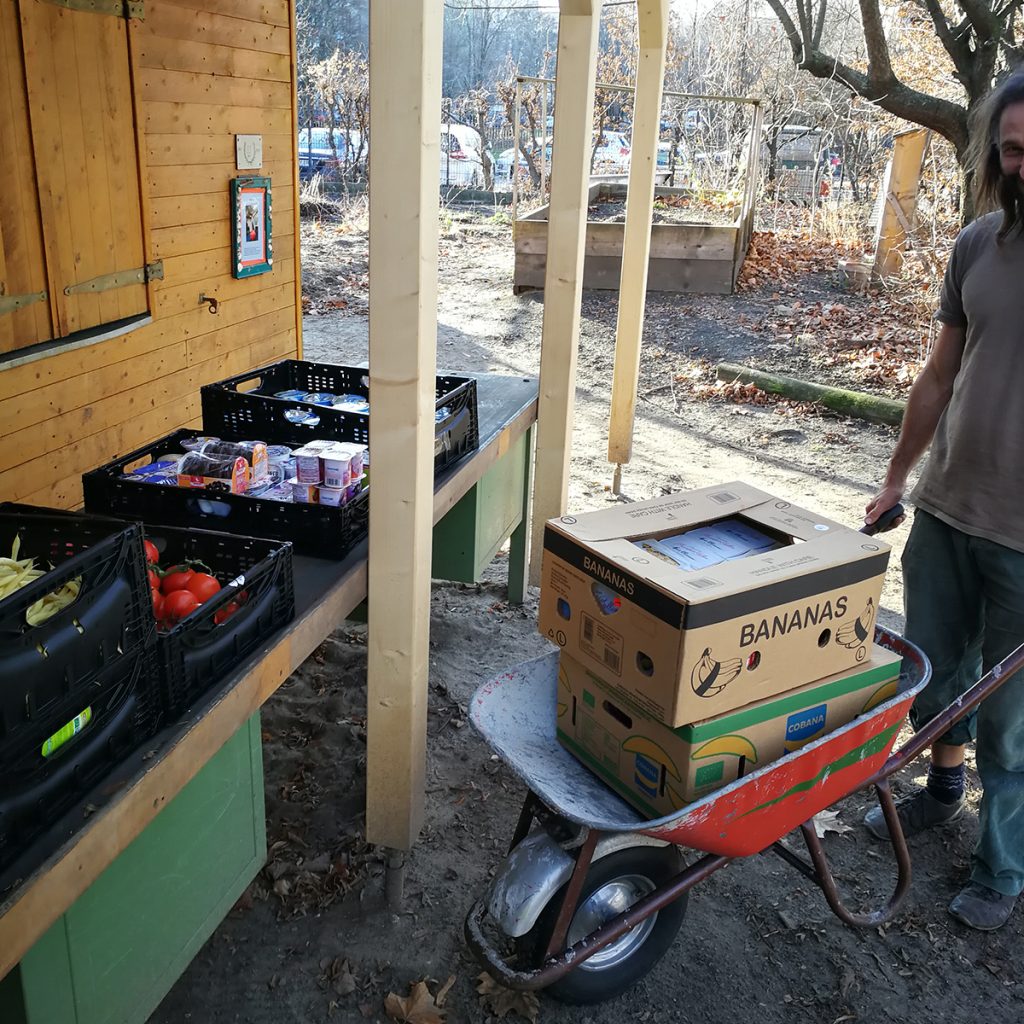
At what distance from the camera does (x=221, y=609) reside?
2201 mm

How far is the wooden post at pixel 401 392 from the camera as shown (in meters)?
2.16

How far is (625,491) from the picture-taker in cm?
630

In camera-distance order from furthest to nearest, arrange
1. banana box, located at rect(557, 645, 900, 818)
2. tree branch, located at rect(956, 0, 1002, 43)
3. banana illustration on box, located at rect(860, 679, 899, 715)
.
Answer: tree branch, located at rect(956, 0, 1002, 43), banana illustration on box, located at rect(860, 679, 899, 715), banana box, located at rect(557, 645, 900, 818)

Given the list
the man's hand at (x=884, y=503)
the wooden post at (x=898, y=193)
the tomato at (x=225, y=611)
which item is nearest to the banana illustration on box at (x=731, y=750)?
the man's hand at (x=884, y=503)

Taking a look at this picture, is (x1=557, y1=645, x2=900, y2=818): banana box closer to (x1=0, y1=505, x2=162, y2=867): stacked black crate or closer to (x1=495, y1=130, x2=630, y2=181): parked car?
(x1=0, y1=505, x2=162, y2=867): stacked black crate

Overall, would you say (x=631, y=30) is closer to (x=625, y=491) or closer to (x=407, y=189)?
(x=625, y=491)

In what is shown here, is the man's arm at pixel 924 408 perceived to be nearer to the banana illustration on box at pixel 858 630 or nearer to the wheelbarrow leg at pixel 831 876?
the banana illustration on box at pixel 858 630

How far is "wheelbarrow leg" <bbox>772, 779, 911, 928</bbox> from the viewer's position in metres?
2.38

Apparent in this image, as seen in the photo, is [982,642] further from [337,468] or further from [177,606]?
[177,606]

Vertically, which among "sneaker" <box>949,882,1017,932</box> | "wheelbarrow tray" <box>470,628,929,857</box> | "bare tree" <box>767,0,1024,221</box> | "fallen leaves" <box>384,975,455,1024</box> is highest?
"bare tree" <box>767,0,1024,221</box>

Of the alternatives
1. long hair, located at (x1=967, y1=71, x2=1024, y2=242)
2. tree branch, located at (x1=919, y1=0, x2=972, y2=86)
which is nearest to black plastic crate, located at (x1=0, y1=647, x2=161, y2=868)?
long hair, located at (x1=967, y1=71, x2=1024, y2=242)

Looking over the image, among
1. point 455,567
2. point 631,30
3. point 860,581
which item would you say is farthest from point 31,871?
point 631,30

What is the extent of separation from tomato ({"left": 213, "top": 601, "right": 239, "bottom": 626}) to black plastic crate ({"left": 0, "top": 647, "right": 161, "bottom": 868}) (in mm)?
271

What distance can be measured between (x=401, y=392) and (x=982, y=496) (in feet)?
5.06
